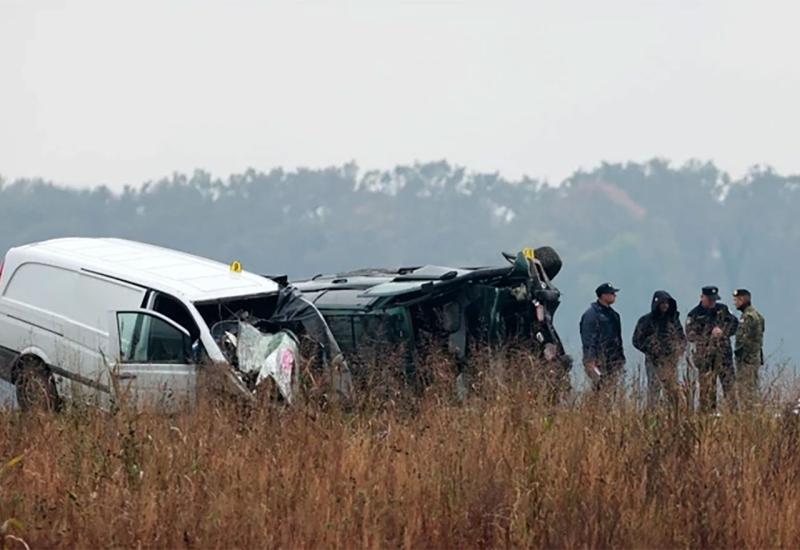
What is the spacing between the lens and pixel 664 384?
43.3 ft

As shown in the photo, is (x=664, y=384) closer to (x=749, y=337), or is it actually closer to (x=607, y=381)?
(x=607, y=381)

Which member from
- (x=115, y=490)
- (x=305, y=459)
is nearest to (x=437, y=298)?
(x=305, y=459)

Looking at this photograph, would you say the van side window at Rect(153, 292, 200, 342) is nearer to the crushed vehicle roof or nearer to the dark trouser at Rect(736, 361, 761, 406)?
the crushed vehicle roof

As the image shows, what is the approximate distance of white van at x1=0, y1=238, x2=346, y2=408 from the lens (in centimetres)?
1731

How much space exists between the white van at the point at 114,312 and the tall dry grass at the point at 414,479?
11.2ft

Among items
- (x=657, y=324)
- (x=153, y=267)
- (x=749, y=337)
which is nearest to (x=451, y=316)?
(x=657, y=324)

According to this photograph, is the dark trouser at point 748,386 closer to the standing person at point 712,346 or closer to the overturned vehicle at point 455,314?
the standing person at point 712,346

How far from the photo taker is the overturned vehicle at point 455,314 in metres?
18.2

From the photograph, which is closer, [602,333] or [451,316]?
[451,316]

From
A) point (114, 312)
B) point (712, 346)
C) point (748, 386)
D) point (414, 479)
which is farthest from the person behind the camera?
point (114, 312)

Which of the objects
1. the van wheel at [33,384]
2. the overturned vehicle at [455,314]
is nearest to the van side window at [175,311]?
the van wheel at [33,384]

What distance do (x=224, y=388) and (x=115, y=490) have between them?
384 cm

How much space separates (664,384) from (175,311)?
20.1 ft

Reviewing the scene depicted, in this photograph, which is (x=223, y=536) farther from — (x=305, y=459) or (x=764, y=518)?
(x=764, y=518)
